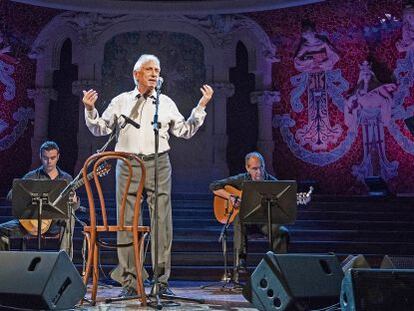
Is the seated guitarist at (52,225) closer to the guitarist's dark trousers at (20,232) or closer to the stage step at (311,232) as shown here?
the guitarist's dark trousers at (20,232)

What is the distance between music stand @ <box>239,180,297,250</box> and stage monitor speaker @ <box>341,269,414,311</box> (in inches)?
84.0

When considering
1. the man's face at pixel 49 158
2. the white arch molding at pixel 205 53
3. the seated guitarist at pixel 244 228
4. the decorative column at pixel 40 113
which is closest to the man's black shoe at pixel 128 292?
the seated guitarist at pixel 244 228

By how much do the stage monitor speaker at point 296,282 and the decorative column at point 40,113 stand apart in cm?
867

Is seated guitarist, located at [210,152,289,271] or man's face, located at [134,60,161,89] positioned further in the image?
seated guitarist, located at [210,152,289,271]

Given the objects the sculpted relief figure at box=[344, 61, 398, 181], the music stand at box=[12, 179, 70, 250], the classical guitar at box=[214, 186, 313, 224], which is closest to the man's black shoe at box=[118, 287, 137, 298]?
the music stand at box=[12, 179, 70, 250]

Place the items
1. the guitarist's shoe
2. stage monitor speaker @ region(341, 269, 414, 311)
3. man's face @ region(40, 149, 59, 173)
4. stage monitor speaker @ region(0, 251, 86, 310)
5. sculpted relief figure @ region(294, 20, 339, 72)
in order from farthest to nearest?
sculpted relief figure @ region(294, 20, 339, 72) → man's face @ region(40, 149, 59, 173) → the guitarist's shoe → stage monitor speaker @ region(0, 251, 86, 310) → stage monitor speaker @ region(341, 269, 414, 311)

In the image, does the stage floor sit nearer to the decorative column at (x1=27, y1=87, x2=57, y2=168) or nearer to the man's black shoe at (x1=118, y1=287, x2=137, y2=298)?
the man's black shoe at (x1=118, y1=287, x2=137, y2=298)

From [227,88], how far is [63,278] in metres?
8.97

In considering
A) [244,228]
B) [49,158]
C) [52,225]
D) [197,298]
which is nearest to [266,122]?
[244,228]

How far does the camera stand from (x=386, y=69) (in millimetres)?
11297

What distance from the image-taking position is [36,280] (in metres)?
3.21

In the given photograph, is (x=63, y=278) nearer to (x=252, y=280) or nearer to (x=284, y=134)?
(x=252, y=280)

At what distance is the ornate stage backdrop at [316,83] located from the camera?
1114 centimetres

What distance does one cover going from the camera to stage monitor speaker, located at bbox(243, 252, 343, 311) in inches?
130
